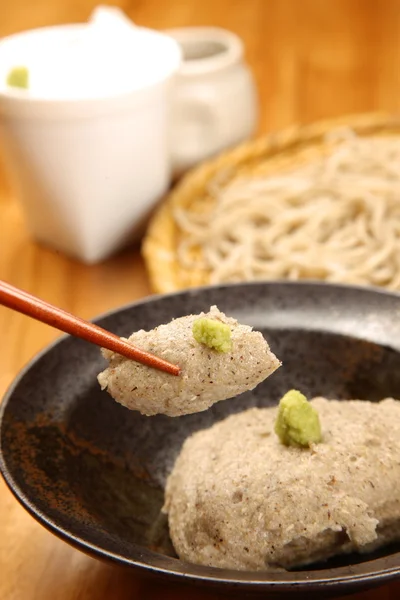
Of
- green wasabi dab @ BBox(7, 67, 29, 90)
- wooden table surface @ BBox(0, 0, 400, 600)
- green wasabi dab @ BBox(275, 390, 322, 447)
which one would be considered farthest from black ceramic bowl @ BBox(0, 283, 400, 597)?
green wasabi dab @ BBox(7, 67, 29, 90)

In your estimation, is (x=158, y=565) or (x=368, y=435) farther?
(x=368, y=435)

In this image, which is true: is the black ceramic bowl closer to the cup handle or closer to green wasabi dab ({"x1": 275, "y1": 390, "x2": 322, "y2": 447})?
green wasabi dab ({"x1": 275, "y1": 390, "x2": 322, "y2": 447})

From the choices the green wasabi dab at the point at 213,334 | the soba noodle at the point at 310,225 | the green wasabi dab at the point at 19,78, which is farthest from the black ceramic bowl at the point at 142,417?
the green wasabi dab at the point at 19,78

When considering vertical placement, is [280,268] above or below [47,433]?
below

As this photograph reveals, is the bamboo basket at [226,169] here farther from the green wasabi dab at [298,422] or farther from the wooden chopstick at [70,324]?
the wooden chopstick at [70,324]

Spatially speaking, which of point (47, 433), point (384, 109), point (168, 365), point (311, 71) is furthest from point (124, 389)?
point (311, 71)

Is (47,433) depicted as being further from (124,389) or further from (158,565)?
(158,565)
